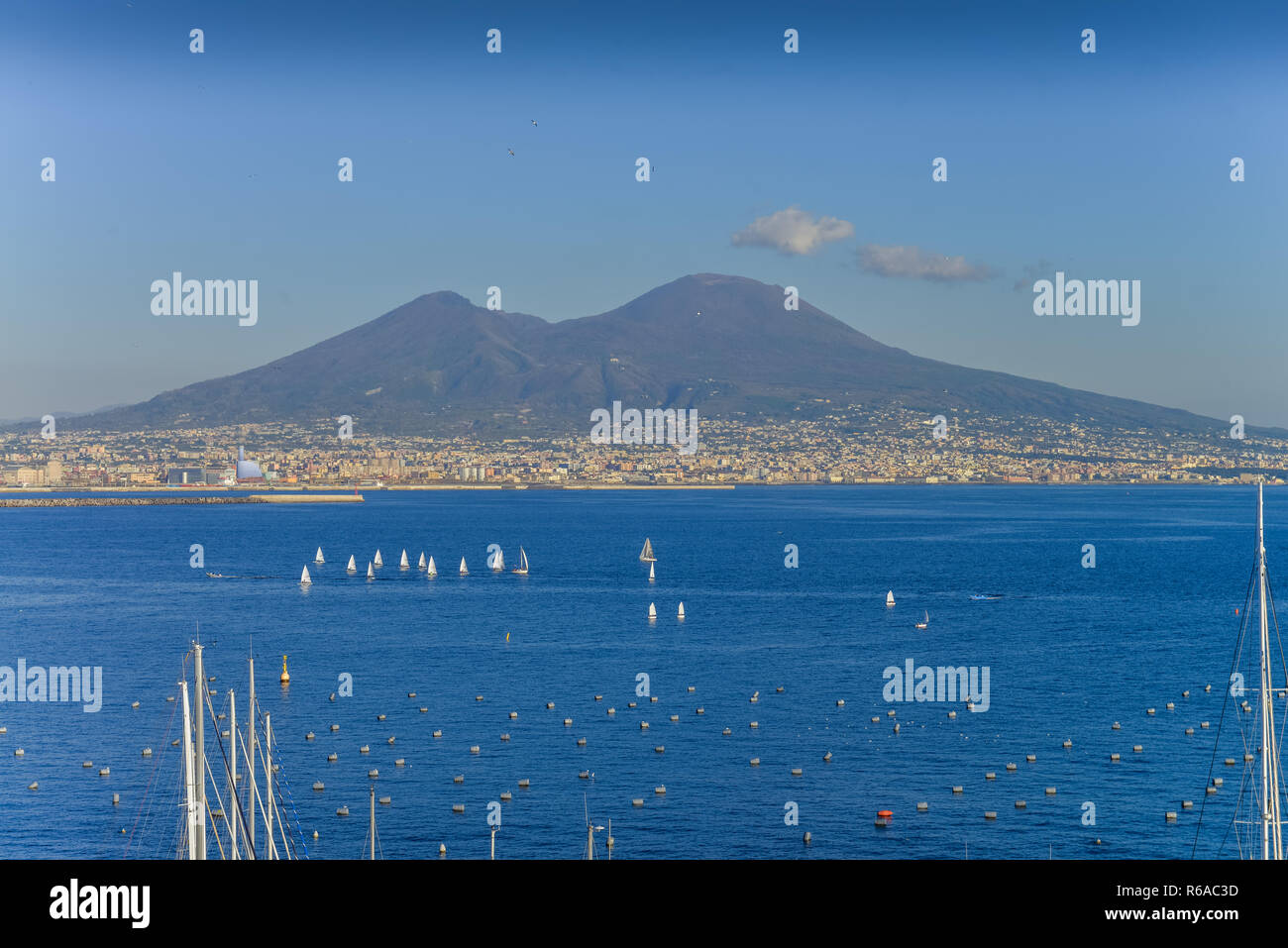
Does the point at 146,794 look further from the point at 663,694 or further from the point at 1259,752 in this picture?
the point at 1259,752

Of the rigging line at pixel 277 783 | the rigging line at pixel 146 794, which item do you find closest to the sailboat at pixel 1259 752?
the rigging line at pixel 277 783

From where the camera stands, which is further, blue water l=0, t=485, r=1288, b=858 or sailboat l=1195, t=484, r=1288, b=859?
blue water l=0, t=485, r=1288, b=858

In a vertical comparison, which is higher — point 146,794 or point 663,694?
point 663,694

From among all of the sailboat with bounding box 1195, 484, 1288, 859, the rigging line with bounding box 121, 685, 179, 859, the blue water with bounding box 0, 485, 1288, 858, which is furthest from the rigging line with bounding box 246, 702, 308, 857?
the sailboat with bounding box 1195, 484, 1288, 859

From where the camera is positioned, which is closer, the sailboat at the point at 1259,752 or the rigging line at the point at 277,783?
the sailboat at the point at 1259,752

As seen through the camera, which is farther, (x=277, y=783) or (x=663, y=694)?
(x=663, y=694)

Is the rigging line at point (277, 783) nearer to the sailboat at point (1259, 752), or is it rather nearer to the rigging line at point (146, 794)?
the rigging line at point (146, 794)

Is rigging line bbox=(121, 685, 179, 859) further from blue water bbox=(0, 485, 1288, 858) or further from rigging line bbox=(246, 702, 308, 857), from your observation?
rigging line bbox=(246, 702, 308, 857)

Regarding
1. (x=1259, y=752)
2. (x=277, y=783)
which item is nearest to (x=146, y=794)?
(x=277, y=783)
